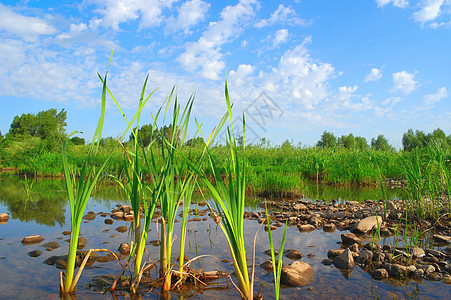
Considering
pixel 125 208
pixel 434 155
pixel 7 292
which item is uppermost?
pixel 434 155

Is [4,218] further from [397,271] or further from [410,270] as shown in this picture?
[410,270]

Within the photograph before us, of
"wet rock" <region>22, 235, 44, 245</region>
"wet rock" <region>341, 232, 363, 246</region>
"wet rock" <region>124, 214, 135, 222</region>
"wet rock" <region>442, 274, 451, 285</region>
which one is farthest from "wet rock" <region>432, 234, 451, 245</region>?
"wet rock" <region>22, 235, 44, 245</region>

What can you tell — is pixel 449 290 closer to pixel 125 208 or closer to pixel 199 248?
pixel 199 248

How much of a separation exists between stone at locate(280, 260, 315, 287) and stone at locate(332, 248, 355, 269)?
406 mm

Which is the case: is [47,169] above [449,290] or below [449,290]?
above

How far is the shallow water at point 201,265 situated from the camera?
248 centimetres

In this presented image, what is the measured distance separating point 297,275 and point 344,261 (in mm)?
653

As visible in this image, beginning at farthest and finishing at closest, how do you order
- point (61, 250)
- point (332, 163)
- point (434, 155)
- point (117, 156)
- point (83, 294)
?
point (117, 156) → point (332, 163) → point (434, 155) → point (61, 250) → point (83, 294)

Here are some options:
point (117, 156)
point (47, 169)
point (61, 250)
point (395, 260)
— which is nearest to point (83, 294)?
point (61, 250)

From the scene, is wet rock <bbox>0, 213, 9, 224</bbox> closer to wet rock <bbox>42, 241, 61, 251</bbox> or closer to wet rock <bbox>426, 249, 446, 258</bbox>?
wet rock <bbox>42, 241, 61, 251</bbox>

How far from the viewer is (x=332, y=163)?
39.5ft

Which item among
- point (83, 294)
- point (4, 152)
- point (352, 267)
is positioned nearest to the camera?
point (83, 294)

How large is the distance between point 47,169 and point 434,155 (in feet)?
53.4

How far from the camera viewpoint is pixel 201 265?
10.1ft
